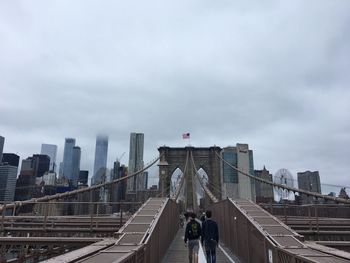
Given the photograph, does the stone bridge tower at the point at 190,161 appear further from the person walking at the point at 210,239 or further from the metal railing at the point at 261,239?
the person walking at the point at 210,239

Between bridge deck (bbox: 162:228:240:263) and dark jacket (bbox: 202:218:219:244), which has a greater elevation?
dark jacket (bbox: 202:218:219:244)

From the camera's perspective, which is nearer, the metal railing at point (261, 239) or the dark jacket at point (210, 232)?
the metal railing at point (261, 239)

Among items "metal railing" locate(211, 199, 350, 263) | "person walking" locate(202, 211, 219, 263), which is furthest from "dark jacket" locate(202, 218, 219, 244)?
"metal railing" locate(211, 199, 350, 263)

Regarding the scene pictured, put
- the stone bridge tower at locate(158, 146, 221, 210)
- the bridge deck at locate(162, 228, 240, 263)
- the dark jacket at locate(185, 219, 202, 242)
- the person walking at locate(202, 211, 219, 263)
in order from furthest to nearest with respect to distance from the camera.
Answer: the stone bridge tower at locate(158, 146, 221, 210) < the bridge deck at locate(162, 228, 240, 263) < the dark jacket at locate(185, 219, 202, 242) < the person walking at locate(202, 211, 219, 263)

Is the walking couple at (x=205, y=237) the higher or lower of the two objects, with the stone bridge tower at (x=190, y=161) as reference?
lower

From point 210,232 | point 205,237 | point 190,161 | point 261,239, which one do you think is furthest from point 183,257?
point 190,161

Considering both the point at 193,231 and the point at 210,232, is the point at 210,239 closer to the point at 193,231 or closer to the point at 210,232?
the point at 210,232

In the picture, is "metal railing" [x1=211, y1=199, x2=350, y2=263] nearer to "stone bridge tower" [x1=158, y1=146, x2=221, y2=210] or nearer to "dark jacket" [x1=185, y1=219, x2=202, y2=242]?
"dark jacket" [x1=185, y1=219, x2=202, y2=242]

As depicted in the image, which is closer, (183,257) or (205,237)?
(205,237)

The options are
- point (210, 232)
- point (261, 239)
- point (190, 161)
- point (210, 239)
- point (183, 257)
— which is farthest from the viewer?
point (190, 161)

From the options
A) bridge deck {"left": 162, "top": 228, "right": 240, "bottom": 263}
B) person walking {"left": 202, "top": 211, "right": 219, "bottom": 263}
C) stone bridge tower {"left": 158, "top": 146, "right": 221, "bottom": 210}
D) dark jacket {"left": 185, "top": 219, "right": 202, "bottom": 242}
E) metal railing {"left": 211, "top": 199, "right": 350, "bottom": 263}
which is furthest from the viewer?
stone bridge tower {"left": 158, "top": 146, "right": 221, "bottom": 210}

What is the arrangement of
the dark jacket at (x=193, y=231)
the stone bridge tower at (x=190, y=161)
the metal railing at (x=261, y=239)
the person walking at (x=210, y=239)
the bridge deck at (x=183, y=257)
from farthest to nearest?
the stone bridge tower at (x=190, y=161)
the bridge deck at (x=183, y=257)
the dark jacket at (x=193, y=231)
the person walking at (x=210, y=239)
the metal railing at (x=261, y=239)

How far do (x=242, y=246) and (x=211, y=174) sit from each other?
48604 millimetres

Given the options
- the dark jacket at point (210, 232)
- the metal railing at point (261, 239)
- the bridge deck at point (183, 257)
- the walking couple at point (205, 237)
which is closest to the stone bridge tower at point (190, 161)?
the bridge deck at point (183, 257)
